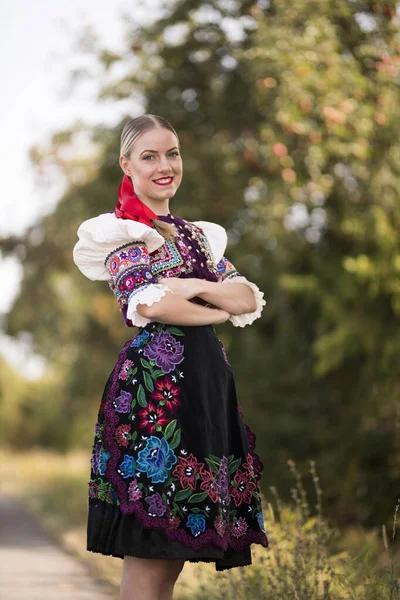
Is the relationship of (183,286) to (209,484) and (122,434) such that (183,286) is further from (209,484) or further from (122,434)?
(209,484)

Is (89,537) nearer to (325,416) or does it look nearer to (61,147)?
(325,416)

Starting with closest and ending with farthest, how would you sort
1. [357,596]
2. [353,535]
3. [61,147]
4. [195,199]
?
[357,596] < [353,535] < [195,199] < [61,147]

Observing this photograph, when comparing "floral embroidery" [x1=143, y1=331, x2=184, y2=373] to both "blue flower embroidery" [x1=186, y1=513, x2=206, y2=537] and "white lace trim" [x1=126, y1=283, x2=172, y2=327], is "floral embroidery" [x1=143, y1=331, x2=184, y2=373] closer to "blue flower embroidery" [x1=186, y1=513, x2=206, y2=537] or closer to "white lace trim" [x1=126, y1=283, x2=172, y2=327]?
"white lace trim" [x1=126, y1=283, x2=172, y2=327]

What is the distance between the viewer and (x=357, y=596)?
3930mm

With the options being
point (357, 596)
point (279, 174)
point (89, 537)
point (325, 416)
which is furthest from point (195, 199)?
point (89, 537)

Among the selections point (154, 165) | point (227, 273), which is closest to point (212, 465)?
point (227, 273)

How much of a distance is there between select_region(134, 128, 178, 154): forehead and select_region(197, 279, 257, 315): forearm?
20.1 inches

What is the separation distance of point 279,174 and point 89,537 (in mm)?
7711

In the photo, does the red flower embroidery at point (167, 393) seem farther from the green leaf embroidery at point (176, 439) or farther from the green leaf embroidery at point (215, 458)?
the green leaf embroidery at point (215, 458)

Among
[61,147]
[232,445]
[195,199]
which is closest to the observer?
[232,445]

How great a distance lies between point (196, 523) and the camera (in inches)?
114

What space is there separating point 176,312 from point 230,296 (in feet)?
1.11

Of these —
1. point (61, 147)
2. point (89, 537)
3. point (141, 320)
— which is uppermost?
point (61, 147)

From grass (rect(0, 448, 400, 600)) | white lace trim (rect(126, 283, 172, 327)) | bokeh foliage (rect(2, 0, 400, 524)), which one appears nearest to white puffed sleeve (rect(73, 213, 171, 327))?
white lace trim (rect(126, 283, 172, 327))
